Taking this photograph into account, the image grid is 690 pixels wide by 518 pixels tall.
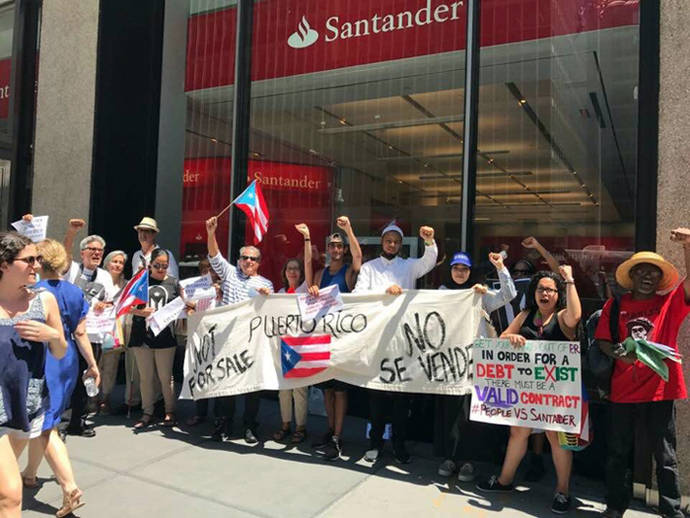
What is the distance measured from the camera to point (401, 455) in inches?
192

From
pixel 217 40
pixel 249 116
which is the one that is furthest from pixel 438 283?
pixel 217 40

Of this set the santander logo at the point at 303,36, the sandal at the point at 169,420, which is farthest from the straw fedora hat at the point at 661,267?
the santander logo at the point at 303,36

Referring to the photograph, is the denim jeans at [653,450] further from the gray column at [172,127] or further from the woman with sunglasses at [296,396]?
the gray column at [172,127]

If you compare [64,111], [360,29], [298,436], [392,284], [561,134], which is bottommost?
[298,436]

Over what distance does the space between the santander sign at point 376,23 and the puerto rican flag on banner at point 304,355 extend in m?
3.62

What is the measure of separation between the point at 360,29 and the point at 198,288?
138 inches

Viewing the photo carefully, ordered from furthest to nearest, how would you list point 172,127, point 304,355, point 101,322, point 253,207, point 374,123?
point 172,127
point 374,123
point 253,207
point 101,322
point 304,355

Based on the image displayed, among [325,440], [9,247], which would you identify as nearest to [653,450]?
[325,440]

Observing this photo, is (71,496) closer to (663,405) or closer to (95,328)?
(95,328)

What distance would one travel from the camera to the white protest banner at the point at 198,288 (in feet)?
19.1

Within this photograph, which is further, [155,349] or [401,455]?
[155,349]

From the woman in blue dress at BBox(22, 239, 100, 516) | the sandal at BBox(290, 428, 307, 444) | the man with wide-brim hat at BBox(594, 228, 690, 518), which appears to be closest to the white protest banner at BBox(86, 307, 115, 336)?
the woman in blue dress at BBox(22, 239, 100, 516)

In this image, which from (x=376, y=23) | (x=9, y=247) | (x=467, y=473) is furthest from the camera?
(x=376, y=23)

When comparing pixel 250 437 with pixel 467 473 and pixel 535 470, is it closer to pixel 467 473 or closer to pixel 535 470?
pixel 467 473
